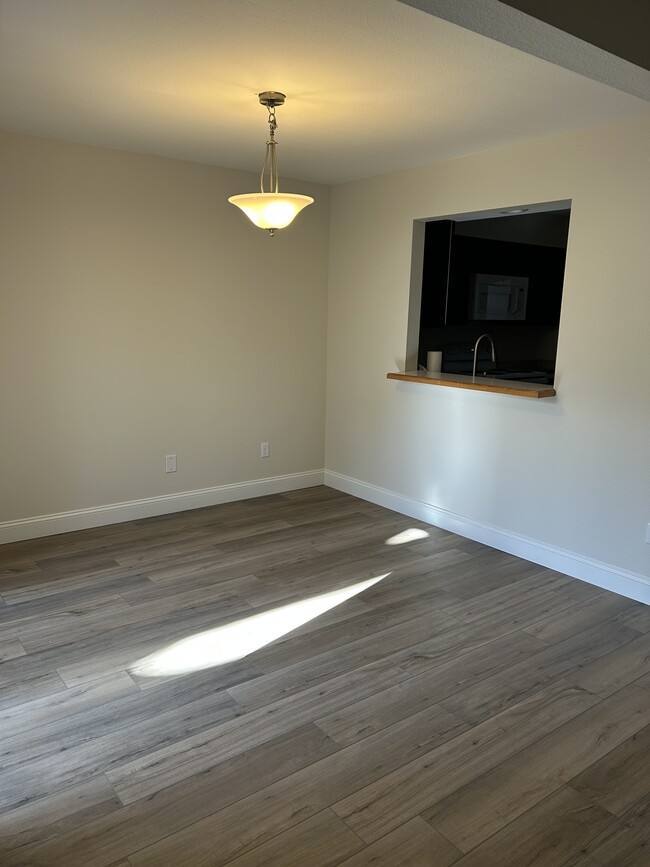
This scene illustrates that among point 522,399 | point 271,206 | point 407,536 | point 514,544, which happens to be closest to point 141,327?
point 271,206

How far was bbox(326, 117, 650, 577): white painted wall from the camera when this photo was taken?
130 inches

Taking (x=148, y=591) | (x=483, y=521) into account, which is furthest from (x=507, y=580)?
(x=148, y=591)

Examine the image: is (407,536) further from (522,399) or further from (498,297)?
(498,297)

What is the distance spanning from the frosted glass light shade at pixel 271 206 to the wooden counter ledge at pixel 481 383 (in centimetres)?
162

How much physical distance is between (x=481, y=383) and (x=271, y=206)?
181 centimetres

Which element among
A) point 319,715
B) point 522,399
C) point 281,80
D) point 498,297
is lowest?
point 319,715

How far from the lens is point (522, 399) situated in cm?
385

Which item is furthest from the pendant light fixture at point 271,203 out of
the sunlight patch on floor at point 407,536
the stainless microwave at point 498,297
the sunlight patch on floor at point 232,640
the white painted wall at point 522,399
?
the stainless microwave at point 498,297

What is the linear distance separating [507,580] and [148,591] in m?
1.95

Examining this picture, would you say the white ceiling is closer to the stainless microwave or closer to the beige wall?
the beige wall

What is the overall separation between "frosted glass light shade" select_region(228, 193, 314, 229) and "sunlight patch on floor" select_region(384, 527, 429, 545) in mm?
2136

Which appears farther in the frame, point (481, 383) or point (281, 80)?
point (481, 383)

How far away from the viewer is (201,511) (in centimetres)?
474

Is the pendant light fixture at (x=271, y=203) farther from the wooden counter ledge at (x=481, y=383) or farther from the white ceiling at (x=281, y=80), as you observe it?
the wooden counter ledge at (x=481, y=383)
